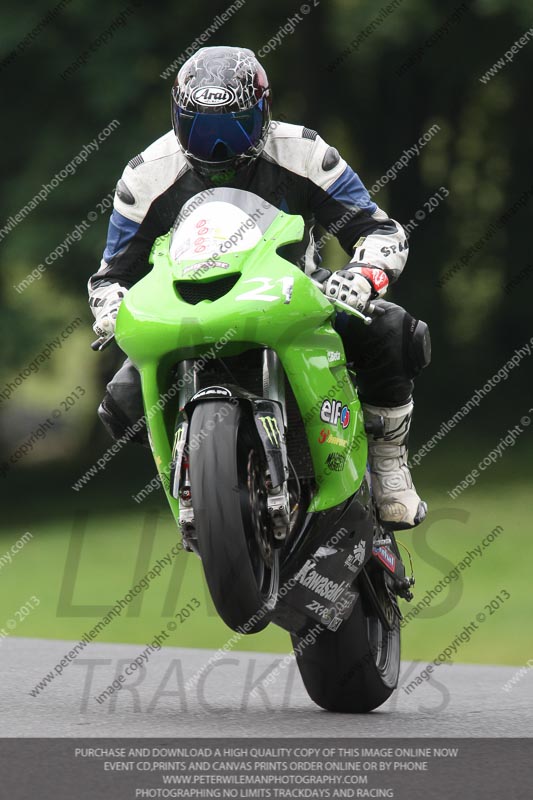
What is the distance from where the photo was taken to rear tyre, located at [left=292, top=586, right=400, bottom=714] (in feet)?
18.3

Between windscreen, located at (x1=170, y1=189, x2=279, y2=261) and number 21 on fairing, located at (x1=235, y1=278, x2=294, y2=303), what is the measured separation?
0.51 feet

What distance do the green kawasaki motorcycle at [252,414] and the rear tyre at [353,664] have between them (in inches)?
13.4

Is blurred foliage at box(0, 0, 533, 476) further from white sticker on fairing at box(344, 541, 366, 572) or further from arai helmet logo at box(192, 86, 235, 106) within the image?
white sticker on fairing at box(344, 541, 366, 572)

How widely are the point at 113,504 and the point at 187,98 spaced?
10.8 m

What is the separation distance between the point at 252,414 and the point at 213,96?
1.14 metres

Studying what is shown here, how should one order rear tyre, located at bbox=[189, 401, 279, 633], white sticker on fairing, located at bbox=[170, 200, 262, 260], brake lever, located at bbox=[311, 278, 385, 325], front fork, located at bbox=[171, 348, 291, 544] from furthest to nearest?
1. brake lever, located at bbox=[311, 278, 385, 325]
2. white sticker on fairing, located at bbox=[170, 200, 262, 260]
3. front fork, located at bbox=[171, 348, 291, 544]
4. rear tyre, located at bbox=[189, 401, 279, 633]

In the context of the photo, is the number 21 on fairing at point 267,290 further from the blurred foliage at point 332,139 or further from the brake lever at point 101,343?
the blurred foliage at point 332,139

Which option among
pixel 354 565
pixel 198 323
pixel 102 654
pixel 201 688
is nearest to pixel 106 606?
pixel 102 654

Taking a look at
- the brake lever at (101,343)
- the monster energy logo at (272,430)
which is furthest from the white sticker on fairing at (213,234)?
the monster energy logo at (272,430)

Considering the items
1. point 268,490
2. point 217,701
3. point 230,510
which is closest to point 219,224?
point 268,490

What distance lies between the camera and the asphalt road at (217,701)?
489cm

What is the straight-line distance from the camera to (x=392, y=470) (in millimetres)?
5656

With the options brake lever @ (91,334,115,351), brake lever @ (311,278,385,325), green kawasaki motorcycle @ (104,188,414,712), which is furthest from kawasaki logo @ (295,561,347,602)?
brake lever @ (91,334,115,351)
